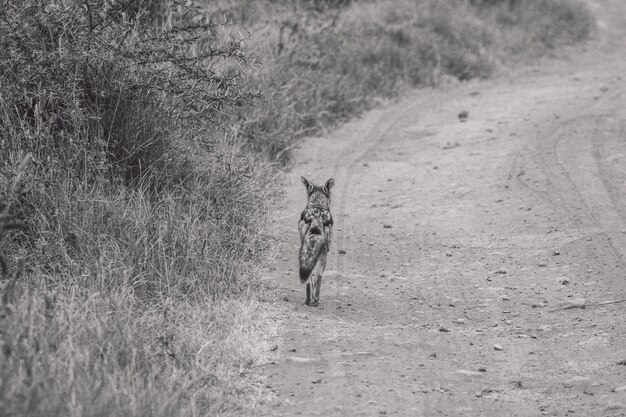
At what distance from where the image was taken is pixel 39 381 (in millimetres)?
4391

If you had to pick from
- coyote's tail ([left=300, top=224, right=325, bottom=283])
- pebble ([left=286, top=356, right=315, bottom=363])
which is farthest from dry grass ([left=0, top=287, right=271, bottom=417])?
coyote's tail ([left=300, top=224, right=325, bottom=283])

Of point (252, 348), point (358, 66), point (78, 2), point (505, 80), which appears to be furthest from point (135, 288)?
point (505, 80)

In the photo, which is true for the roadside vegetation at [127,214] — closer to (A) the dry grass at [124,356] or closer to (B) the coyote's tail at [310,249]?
(A) the dry grass at [124,356]

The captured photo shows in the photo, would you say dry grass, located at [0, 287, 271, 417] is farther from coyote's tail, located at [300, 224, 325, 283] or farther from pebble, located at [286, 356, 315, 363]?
coyote's tail, located at [300, 224, 325, 283]

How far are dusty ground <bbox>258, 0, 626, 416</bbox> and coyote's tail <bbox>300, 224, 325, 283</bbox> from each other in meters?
0.32

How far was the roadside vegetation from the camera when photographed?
4828 mm

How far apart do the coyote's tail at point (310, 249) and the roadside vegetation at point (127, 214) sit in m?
0.43

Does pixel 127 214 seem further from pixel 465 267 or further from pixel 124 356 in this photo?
pixel 465 267

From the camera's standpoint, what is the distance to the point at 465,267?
7.71m

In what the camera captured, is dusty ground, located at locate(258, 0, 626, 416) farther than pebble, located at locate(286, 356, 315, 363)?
No

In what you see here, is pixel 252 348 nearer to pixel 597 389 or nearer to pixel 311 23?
pixel 597 389

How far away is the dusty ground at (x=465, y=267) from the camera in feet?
17.7

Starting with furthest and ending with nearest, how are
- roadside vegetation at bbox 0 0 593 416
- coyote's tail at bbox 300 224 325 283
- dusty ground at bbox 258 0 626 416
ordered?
coyote's tail at bbox 300 224 325 283, dusty ground at bbox 258 0 626 416, roadside vegetation at bbox 0 0 593 416

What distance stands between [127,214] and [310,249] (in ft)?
4.53
